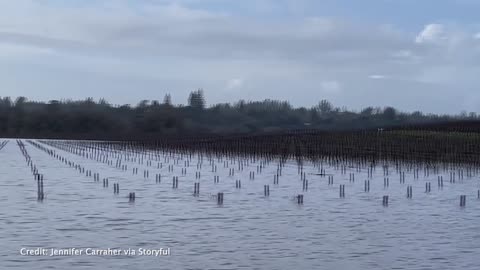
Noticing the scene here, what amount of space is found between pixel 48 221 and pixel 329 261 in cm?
948

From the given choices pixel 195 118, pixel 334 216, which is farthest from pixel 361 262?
pixel 195 118

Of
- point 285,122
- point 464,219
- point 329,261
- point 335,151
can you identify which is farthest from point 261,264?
point 285,122

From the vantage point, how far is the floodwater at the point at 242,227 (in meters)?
18.9

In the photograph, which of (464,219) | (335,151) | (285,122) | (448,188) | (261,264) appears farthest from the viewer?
(285,122)

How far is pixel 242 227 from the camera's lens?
80.9ft

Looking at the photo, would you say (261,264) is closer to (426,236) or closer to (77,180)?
(426,236)

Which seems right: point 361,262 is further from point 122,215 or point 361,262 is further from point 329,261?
point 122,215

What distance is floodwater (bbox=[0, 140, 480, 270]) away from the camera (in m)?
18.9

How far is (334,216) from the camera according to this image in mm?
28453

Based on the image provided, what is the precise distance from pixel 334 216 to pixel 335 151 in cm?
5226

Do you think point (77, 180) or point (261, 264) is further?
point (77, 180)

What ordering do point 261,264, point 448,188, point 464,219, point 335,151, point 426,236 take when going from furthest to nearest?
1. point 335,151
2. point 448,188
3. point 464,219
4. point 426,236
5. point 261,264

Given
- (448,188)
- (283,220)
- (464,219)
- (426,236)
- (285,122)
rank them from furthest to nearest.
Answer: (285,122), (448,188), (464,219), (283,220), (426,236)
